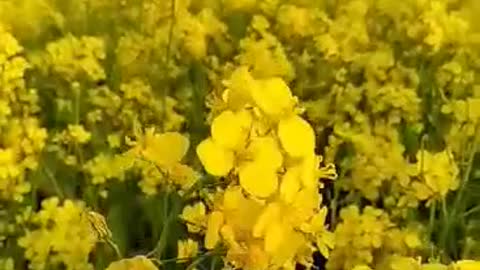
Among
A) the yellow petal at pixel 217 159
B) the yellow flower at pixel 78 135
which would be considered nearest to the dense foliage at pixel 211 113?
the yellow flower at pixel 78 135

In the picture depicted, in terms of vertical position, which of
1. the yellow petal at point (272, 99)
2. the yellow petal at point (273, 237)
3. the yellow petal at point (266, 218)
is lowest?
the yellow petal at point (273, 237)

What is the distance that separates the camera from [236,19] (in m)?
2.77

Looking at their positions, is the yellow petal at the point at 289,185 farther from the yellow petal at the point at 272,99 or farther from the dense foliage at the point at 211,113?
the dense foliage at the point at 211,113

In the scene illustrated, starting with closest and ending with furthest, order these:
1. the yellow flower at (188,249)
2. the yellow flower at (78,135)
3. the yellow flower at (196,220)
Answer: the yellow flower at (196,220) → the yellow flower at (188,249) → the yellow flower at (78,135)

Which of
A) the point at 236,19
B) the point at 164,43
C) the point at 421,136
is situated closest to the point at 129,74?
the point at 164,43

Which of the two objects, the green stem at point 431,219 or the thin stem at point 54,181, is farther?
the thin stem at point 54,181

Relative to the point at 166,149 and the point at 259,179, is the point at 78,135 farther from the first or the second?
the point at 259,179

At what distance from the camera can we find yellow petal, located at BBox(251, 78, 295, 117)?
4.42 feet

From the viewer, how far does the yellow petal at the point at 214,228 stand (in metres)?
1.35

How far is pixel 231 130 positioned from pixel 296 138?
58mm

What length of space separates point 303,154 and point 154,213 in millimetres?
992

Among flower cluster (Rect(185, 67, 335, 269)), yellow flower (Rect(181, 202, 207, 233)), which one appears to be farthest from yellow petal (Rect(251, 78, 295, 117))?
yellow flower (Rect(181, 202, 207, 233))

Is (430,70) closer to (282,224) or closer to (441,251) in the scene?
(441,251)

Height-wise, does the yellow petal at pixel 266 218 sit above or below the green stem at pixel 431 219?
above
